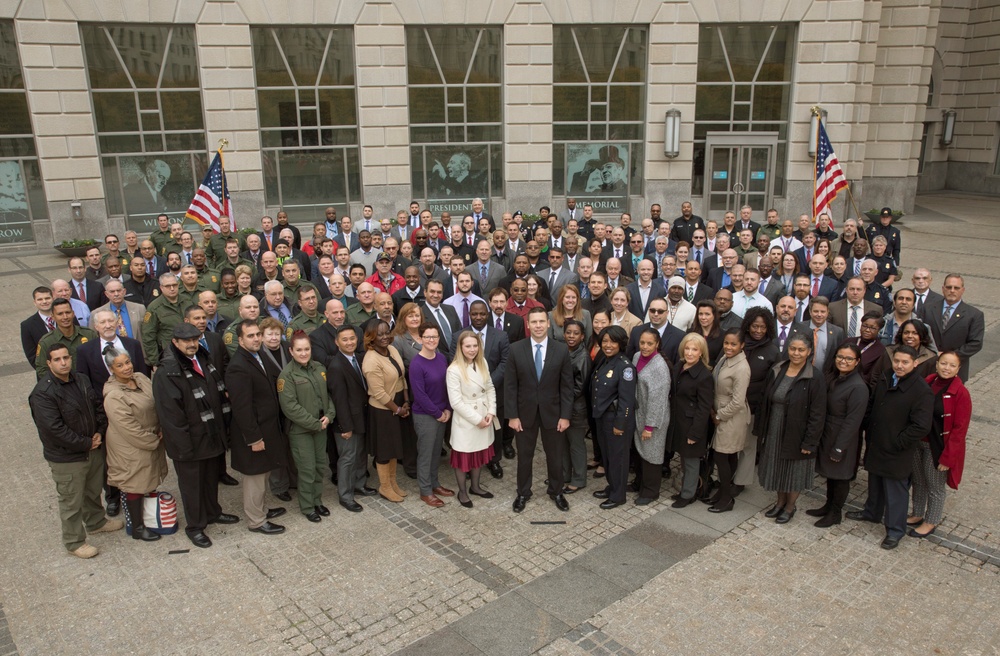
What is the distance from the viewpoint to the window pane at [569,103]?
2214 cm

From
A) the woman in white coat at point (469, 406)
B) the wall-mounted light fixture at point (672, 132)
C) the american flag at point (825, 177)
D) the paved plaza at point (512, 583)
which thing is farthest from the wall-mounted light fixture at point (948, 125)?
the woman in white coat at point (469, 406)

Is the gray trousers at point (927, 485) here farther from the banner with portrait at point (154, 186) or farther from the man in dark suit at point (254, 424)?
the banner with portrait at point (154, 186)

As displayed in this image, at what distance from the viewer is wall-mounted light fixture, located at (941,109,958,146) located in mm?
33719

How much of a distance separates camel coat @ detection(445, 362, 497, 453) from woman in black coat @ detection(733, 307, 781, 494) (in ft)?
8.14

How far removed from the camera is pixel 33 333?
812cm

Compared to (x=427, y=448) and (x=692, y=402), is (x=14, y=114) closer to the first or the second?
(x=427, y=448)

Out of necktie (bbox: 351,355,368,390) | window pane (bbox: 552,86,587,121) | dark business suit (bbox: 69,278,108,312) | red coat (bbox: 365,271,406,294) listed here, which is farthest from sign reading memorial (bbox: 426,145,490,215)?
necktie (bbox: 351,355,368,390)

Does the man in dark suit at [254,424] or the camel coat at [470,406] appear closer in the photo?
the man in dark suit at [254,424]

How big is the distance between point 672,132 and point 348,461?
17452mm

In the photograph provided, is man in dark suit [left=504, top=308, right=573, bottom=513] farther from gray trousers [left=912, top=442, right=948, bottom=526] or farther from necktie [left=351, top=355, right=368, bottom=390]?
gray trousers [left=912, top=442, right=948, bottom=526]

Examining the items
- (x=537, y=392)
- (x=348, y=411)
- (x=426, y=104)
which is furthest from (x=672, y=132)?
(x=348, y=411)

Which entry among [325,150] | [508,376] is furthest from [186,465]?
[325,150]

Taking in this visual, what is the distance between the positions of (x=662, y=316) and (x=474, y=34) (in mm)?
16252

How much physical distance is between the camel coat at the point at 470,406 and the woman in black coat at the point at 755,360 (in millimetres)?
2481
